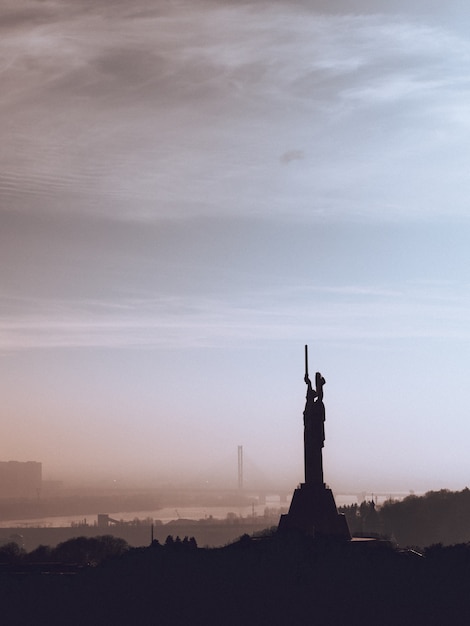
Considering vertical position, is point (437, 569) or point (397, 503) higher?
point (397, 503)

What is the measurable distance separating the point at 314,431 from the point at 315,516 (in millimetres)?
3282

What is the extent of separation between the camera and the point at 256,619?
36500mm

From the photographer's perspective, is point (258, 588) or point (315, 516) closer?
point (258, 588)

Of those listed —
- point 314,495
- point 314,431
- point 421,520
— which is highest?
point 314,431

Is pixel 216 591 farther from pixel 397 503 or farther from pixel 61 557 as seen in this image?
pixel 397 503

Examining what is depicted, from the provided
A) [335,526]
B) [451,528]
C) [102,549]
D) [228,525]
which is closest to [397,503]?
[451,528]

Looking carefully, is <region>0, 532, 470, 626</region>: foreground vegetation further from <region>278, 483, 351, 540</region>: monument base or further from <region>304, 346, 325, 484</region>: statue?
<region>304, 346, 325, 484</region>: statue

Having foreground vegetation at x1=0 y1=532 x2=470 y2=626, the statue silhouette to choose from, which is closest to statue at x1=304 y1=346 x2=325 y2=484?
the statue silhouette

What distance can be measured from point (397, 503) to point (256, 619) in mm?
51779

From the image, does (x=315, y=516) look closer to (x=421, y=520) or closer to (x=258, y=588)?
(x=258, y=588)

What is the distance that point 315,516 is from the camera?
41156mm

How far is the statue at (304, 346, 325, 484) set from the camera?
42.4 metres

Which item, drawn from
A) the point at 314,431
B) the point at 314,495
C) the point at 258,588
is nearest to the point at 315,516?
the point at 314,495

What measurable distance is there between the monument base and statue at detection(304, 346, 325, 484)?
574 millimetres
